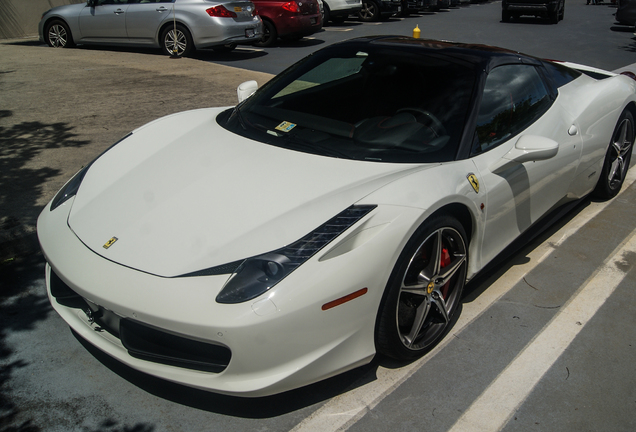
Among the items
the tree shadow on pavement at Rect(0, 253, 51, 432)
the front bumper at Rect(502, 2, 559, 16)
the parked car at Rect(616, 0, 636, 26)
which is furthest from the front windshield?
the front bumper at Rect(502, 2, 559, 16)

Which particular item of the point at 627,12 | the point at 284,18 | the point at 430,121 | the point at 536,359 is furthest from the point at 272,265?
the point at 627,12

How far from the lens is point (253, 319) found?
87.7 inches

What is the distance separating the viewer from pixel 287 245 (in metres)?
2.43

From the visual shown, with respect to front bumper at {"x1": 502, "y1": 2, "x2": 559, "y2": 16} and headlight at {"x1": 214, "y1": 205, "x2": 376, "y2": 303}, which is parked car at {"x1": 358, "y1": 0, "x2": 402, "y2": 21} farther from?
headlight at {"x1": 214, "y1": 205, "x2": 376, "y2": 303}

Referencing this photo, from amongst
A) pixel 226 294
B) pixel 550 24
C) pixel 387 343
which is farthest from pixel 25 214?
pixel 550 24

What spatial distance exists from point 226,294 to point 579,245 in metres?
3.02

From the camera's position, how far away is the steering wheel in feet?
10.5

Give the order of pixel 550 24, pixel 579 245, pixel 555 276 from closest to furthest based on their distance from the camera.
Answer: pixel 555 276 < pixel 579 245 < pixel 550 24

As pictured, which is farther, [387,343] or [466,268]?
[466,268]

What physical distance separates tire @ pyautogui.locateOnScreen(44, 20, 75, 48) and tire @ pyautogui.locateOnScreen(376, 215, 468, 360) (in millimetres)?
11569

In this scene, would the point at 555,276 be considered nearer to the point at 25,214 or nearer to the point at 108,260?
the point at 108,260

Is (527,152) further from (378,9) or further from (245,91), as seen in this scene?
(378,9)

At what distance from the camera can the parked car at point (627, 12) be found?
17.0 meters

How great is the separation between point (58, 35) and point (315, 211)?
38.6 feet
